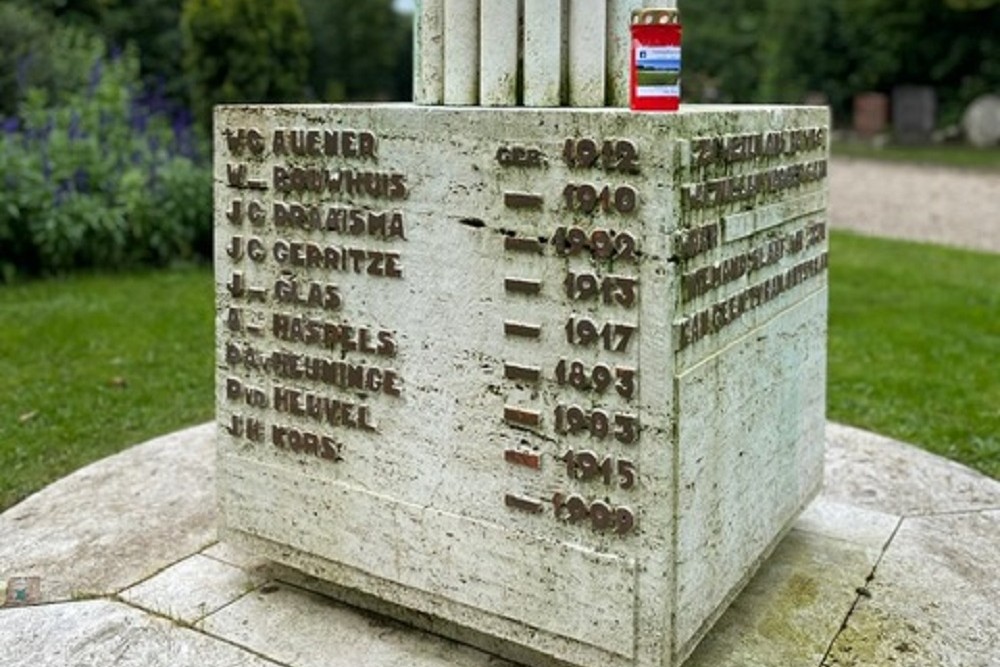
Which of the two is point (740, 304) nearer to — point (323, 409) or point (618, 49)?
point (618, 49)

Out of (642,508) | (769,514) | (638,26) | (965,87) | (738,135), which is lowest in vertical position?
(769,514)

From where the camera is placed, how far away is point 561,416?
2.86 metres

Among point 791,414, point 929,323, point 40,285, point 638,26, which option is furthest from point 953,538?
point 40,285

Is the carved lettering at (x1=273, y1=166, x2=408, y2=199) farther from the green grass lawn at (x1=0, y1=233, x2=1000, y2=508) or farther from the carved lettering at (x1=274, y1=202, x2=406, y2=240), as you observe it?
the green grass lawn at (x1=0, y1=233, x2=1000, y2=508)

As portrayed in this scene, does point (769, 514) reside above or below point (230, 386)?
below

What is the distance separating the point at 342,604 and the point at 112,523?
3.63ft

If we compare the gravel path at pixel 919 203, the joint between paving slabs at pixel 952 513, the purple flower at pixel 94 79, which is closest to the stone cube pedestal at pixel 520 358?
the joint between paving slabs at pixel 952 513

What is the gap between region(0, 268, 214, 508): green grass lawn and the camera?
198 inches

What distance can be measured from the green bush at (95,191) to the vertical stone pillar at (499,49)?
20.5 feet

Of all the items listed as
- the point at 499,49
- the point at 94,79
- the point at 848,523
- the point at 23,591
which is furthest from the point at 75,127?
the point at 848,523

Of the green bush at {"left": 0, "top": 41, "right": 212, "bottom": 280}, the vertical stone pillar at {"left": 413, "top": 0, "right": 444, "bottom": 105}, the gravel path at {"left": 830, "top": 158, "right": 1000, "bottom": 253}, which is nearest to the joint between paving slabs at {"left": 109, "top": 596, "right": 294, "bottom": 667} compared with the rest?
the vertical stone pillar at {"left": 413, "top": 0, "right": 444, "bottom": 105}

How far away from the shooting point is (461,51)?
3199 millimetres

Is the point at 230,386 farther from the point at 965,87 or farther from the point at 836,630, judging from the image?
the point at 965,87

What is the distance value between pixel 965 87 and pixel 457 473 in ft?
77.2
